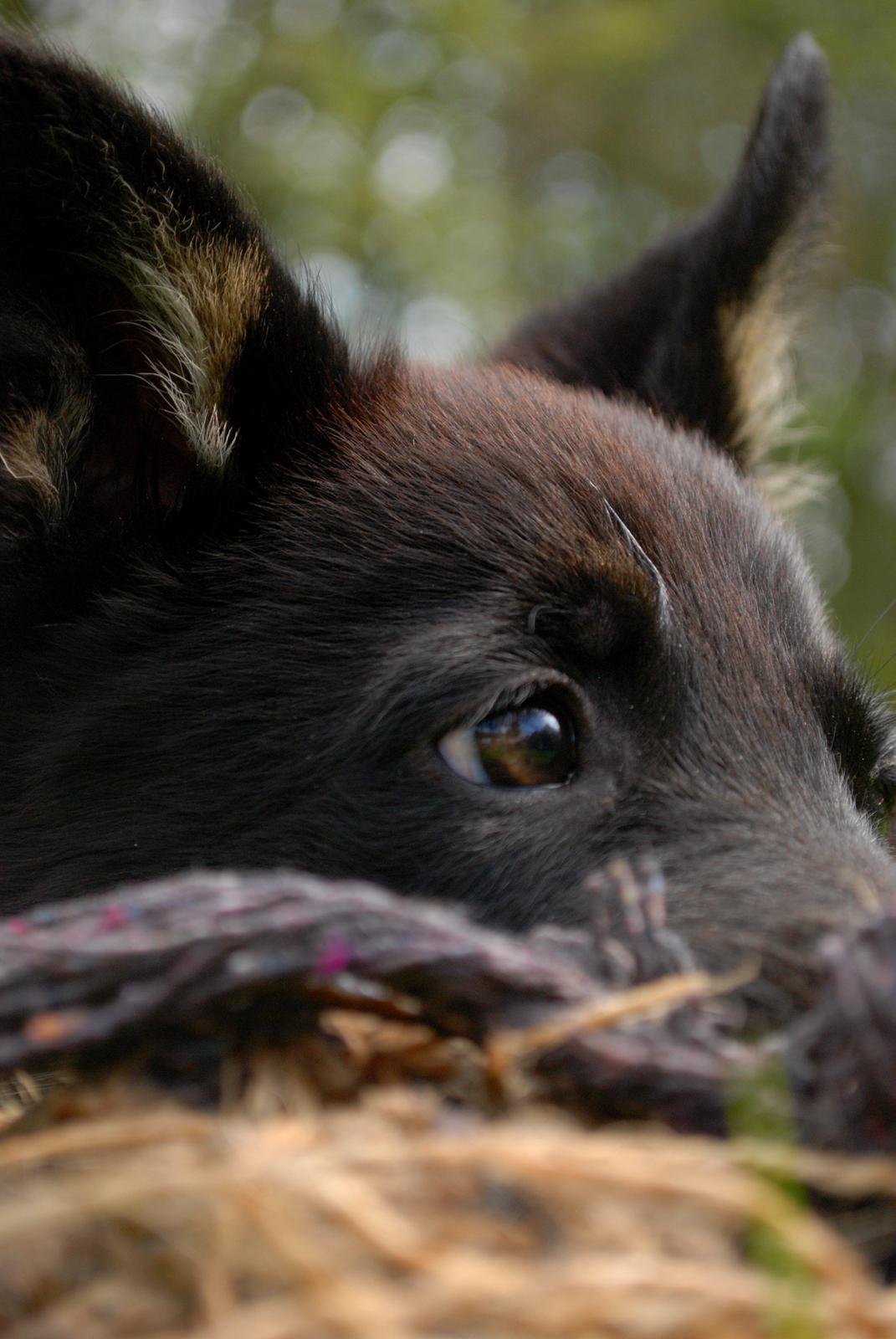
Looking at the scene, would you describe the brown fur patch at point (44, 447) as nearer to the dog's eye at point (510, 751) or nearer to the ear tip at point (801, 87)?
the dog's eye at point (510, 751)

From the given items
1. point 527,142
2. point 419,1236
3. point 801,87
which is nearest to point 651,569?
point 419,1236

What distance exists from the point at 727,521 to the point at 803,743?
51 centimetres

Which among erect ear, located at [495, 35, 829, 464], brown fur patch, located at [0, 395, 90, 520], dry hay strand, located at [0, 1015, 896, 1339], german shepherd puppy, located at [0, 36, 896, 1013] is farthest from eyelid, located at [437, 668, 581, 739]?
erect ear, located at [495, 35, 829, 464]

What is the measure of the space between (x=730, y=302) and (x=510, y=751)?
1.61m

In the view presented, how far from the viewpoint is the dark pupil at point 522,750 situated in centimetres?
204

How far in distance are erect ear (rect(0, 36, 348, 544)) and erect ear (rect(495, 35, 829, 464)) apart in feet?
3.48

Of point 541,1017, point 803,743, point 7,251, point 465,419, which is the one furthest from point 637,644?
point 7,251

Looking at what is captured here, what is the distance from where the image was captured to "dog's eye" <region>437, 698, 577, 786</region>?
2033 mm

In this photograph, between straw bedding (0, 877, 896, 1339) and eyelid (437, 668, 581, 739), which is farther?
eyelid (437, 668, 581, 739)

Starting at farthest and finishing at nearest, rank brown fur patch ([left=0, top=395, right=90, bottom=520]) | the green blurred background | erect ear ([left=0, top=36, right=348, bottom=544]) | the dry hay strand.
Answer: the green blurred background → brown fur patch ([left=0, top=395, right=90, bottom=520]) → erect ear ([left=0, top=36, right=348, bottom=544]) → the dry hay strand

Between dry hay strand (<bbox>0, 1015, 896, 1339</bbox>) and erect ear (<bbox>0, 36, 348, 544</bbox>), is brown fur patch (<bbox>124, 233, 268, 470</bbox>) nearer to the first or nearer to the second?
erect ear (<bbox>0, 36, 348, 544</bbox>)

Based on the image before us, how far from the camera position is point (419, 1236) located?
100 cm

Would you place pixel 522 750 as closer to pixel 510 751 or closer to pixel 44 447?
pixel 510 751

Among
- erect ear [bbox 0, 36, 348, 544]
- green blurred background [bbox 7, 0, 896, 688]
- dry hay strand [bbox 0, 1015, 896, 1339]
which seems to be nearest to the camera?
dry hay strand [bbox 0, 1015, 896, 1339]
